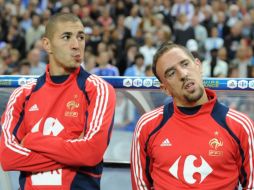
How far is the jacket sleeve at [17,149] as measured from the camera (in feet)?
14.9

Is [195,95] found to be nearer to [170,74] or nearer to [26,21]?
[170,74]

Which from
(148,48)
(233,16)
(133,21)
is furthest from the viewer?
(133,21)

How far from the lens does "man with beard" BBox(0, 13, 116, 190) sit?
14.8ft

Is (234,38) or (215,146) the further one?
(234,38)

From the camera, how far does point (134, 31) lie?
58.6 feet

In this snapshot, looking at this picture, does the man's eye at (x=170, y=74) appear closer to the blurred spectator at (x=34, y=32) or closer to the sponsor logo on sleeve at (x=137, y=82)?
the sponsor logo on sleeve at (x=137, y=82)

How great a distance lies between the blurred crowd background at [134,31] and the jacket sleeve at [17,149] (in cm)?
849

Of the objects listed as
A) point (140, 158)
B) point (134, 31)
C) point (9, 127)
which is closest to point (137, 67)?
point (134, 31)

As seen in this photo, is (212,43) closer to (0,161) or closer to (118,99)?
(118,99)

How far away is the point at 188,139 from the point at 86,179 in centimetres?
67

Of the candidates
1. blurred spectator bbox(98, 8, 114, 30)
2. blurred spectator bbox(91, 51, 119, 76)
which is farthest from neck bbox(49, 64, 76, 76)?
blurred spectator bbox(98, 8, 114, 30)

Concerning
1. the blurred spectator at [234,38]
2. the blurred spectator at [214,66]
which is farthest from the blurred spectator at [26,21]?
the blurred spectator at [214,66]

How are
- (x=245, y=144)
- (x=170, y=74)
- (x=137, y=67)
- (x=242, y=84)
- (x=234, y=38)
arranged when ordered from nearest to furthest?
(x=245, y=144) → (x=170, y=74) → (x=242, y=84) → (x=137, y=67) → (x=234, y=38)

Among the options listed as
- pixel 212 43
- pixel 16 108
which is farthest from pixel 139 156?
pixel 212 43
